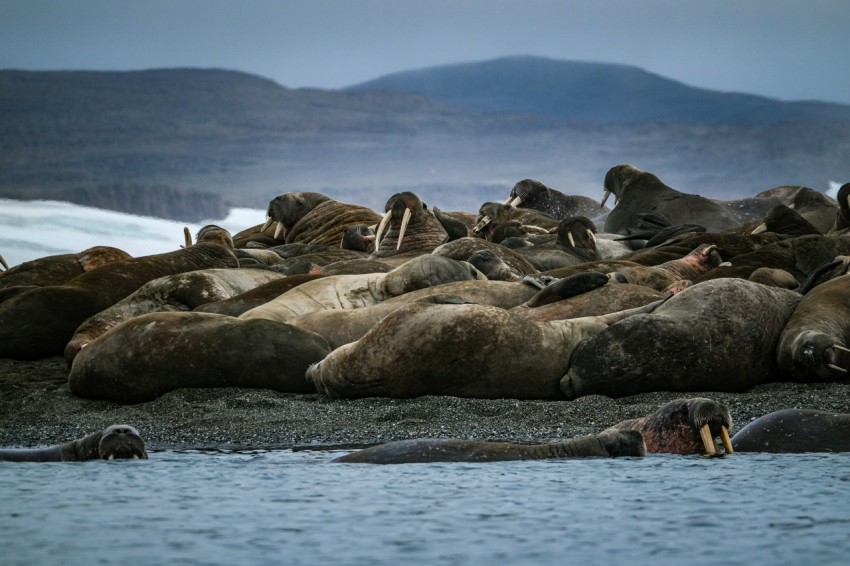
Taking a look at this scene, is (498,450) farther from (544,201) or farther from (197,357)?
(544,201)

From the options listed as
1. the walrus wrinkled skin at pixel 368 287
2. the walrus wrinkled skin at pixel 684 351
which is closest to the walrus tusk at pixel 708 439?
the walrus wrinkled skin at pixel 684 351

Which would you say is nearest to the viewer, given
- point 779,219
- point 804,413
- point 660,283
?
point 804,413

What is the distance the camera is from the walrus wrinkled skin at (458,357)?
10781 mm

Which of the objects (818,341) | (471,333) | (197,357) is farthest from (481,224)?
(818,341)

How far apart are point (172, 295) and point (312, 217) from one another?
9.25 meters

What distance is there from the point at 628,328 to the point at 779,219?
9913 millimetres

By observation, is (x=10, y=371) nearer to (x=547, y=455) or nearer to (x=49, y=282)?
(x=49, y=282)

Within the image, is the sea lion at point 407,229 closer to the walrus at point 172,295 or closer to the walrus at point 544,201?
the walrus at point 172,295

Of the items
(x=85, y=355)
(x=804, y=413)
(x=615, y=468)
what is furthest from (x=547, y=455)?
(x=85, y=355)

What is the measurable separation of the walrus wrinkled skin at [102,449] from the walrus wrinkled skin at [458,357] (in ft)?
8.13

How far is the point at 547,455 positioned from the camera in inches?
333

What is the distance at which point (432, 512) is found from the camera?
6.94 m

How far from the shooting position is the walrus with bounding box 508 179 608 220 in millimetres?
27750

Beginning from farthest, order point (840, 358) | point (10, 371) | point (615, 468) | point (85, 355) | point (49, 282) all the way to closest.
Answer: point (49, 282) → point (10, 371) → point (85, 355) → point (840, 358) → point (615, 468)
